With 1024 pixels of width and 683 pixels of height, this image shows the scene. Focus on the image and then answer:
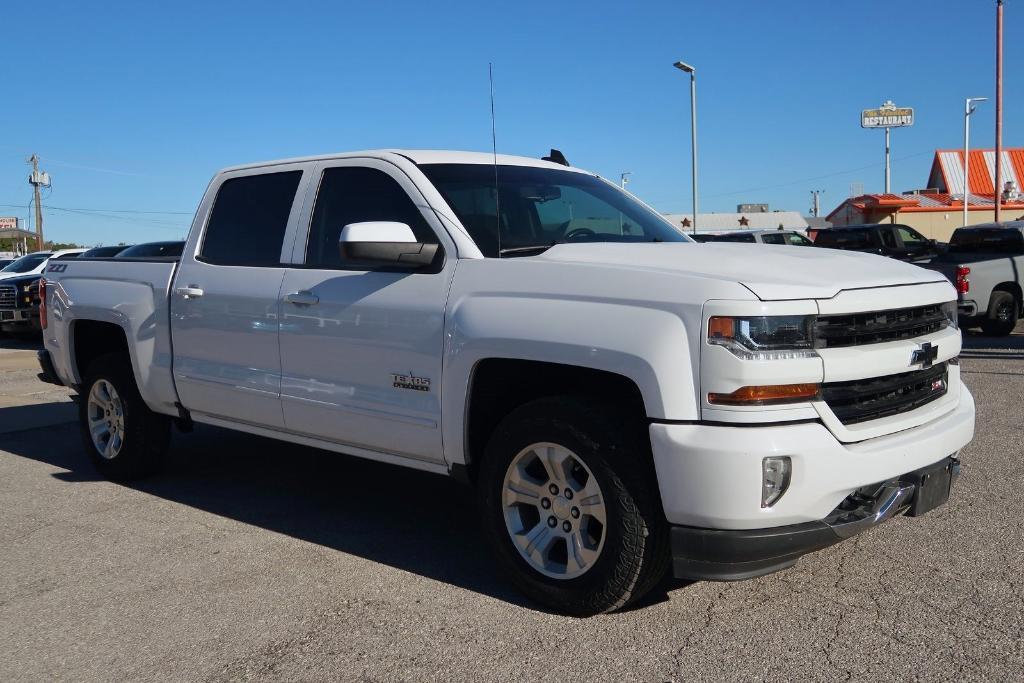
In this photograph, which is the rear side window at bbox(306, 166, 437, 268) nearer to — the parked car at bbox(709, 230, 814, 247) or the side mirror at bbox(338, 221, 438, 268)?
the side mirror at bbox(338, 221, 438, 268)

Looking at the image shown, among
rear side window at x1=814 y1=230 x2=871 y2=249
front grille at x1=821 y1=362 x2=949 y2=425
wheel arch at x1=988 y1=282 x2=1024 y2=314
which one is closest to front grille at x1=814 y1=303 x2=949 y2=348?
front grille at x1=821 y1=362 x2=949 y2=425

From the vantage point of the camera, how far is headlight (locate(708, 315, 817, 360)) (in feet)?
10.9

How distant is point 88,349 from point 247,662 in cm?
385

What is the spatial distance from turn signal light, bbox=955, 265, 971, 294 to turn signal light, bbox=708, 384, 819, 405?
1149 centimetres

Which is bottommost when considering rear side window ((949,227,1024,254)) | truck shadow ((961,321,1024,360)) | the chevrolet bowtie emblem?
truck shadow ((961,321,1024,360))

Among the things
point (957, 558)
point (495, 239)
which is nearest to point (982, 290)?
point (957, 558)

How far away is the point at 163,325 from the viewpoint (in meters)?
5.66

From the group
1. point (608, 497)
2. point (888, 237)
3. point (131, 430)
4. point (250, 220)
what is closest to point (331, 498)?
point (131, 430)

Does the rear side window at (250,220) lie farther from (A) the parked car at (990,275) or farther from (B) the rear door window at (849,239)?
(B) the rear door window at (849,239)

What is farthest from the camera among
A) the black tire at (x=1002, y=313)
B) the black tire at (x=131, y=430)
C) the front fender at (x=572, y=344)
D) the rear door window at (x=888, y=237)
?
the rear door window at (x=888, y=237)

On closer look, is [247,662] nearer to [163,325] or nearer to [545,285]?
[545,285]

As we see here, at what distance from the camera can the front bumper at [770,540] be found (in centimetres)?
334

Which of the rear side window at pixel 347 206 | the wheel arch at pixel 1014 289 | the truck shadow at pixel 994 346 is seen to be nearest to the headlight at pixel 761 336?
the rear side window at pixel 347 206

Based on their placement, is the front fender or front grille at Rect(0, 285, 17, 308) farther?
front grille at Rect(0, 285, 17, 308)
